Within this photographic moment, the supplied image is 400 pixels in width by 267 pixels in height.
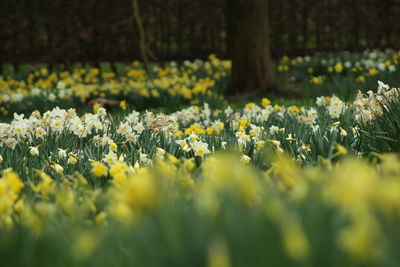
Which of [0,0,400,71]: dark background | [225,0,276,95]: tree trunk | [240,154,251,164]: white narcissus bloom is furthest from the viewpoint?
[0,0,400,71]: dark background

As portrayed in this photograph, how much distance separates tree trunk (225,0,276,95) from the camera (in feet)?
27.5

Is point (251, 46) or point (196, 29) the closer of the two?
point (251, 46)

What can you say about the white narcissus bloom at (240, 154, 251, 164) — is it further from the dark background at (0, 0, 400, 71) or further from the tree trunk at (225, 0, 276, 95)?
the dark background at (0, 0, 400, 71)

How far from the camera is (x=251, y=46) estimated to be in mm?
8430

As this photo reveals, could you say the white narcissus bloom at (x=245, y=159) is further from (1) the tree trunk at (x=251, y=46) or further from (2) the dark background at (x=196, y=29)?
(2) the dark background at (x=196, y=29)

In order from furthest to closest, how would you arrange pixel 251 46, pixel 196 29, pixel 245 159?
pixel 196 29 < pixel 251 46 < pixel 245 159

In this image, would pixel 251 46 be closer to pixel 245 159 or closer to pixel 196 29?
pixel 245 159

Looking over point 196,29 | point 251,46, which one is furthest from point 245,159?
point 196,29

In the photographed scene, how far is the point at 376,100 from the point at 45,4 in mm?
10965

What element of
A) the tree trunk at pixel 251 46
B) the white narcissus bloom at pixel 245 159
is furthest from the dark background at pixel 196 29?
the white narcissus bloom at pixel 245 159

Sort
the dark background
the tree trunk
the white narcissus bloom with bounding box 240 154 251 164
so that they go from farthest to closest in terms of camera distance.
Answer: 1. the dark background
2. the tree trunk
3. the white narcissus bloom with bounding box 240 154 251 164

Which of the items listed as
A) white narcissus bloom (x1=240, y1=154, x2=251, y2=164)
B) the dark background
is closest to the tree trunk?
the dark background

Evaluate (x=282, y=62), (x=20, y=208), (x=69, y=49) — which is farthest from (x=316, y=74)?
(x=20, y=208)

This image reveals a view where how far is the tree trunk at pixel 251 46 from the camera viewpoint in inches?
329
